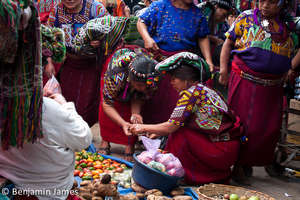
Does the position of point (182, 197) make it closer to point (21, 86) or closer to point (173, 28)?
point (21, 86)

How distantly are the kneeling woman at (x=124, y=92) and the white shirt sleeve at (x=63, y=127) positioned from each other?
1625mm

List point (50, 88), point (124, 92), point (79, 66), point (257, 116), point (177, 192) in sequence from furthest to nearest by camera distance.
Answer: point (79, 66) → point (124, 92) → point (257, 116) → point (177, 192) → point (50, 88)

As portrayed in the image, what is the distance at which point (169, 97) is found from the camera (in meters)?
4.38

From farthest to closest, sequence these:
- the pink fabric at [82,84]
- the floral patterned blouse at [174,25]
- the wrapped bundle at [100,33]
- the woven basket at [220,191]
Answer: the pink fabric at [82,84] → the wrapped bundle at [100,33] → the floral patterned blouse at [174,25] → the woven basket at [220,191]

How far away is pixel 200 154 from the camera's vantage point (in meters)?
3.64

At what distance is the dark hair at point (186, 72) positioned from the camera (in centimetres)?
357

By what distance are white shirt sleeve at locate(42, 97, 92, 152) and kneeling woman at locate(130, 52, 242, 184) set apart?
1.42 metres

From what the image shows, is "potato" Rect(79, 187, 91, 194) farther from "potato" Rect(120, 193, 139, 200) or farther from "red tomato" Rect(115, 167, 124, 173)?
"red tomato" Rect(115, 167, 124, 173)

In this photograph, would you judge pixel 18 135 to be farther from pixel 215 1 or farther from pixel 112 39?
pixel 215 1

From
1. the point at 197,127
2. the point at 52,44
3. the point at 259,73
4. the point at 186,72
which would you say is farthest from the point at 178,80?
the point at 52,44

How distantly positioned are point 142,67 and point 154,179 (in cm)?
114

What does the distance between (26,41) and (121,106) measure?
8.08 ft

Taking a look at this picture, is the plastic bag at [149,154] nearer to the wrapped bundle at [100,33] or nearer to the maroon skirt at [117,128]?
the maroon skirt at [117,128]

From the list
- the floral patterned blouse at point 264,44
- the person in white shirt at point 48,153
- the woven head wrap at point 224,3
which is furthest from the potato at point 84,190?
the woven head wrap at point 224,3
